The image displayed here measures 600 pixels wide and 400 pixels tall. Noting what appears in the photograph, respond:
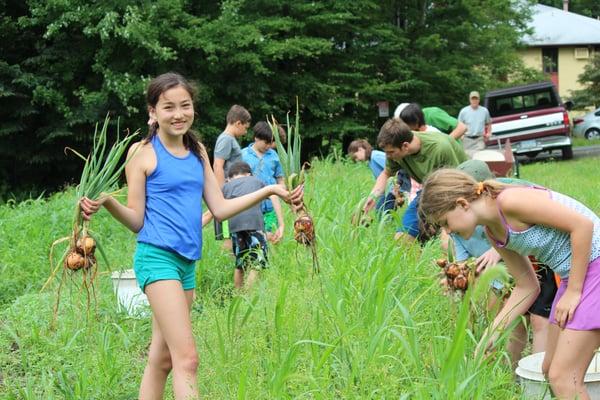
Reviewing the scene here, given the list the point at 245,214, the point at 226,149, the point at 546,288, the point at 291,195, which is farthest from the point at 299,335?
the point at 226,149

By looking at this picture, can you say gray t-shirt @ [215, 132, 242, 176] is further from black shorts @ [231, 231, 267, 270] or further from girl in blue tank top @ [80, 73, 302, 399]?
girl in blue tank top @ [80, 73, 302, 399]

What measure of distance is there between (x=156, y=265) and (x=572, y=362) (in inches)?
68.9

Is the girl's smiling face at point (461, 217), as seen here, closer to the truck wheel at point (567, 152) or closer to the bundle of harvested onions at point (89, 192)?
the bundle of harvested onions at point (89, 192)

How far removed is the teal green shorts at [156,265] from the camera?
12.5 ft

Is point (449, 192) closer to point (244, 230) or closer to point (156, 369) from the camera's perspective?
point (156, 369)

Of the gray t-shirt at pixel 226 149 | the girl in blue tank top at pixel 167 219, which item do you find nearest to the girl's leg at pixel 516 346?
the girl in blue tank top at pixel 167 219

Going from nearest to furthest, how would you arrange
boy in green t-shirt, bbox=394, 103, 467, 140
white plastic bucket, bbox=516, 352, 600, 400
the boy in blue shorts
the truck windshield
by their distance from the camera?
white plastic bucket, bbox=516, 352, 600, 400 → boy in green t-shirt, bbox=394, 103, 467, 140 → the boy in blue shorts → the truck windshield

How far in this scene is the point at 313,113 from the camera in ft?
75.9

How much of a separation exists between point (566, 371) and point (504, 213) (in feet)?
2.14

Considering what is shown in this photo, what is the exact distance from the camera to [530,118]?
69.9 ft

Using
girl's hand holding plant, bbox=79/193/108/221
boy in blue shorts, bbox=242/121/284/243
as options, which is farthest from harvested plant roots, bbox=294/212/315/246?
boy in blue shorts, bbox=242/121/284/243

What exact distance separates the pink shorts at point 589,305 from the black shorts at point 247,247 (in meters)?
3.42

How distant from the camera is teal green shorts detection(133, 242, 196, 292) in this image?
→ 12.5ft

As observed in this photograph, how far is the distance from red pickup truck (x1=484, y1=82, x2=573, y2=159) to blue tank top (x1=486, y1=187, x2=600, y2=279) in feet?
59.0
